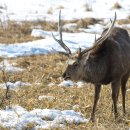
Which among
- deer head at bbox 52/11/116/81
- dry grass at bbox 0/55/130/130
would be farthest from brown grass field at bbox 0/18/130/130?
deer head at bbox 52/11/116/81

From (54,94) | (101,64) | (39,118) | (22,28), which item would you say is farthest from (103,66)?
(22,28)

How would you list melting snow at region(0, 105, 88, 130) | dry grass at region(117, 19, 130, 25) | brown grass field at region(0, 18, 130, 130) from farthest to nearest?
dry grass at region(117, 19, 130, 25)
brown grass field at region(0, 18, 130, 130)
melting snow at region(0, 105, 88, 130)

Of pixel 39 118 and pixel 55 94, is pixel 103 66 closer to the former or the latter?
pixel 39 118

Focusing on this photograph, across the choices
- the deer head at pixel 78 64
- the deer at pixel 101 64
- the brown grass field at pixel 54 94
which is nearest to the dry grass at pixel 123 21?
the brown grass field at pixel 54 94

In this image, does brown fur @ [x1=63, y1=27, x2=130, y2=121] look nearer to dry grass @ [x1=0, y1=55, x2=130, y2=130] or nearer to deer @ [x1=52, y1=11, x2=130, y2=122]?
deer @ [x1=52, y1=11, x2=130, y2=122]

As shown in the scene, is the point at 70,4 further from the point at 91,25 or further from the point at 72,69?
the point at 72,69

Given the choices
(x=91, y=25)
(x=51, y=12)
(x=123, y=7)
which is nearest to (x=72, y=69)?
(x=91, y=25)

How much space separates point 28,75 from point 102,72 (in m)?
3.51

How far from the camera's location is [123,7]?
2164cm

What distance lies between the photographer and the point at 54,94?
8.67m

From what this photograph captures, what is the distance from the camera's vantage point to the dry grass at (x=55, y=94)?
6.92 m

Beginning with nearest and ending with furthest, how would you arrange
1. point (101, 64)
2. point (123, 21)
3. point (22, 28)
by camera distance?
point (101, 64) < point (22, 28) < point (123, 21)

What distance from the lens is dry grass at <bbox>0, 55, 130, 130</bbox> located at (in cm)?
692

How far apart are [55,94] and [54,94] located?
2 centimetres
